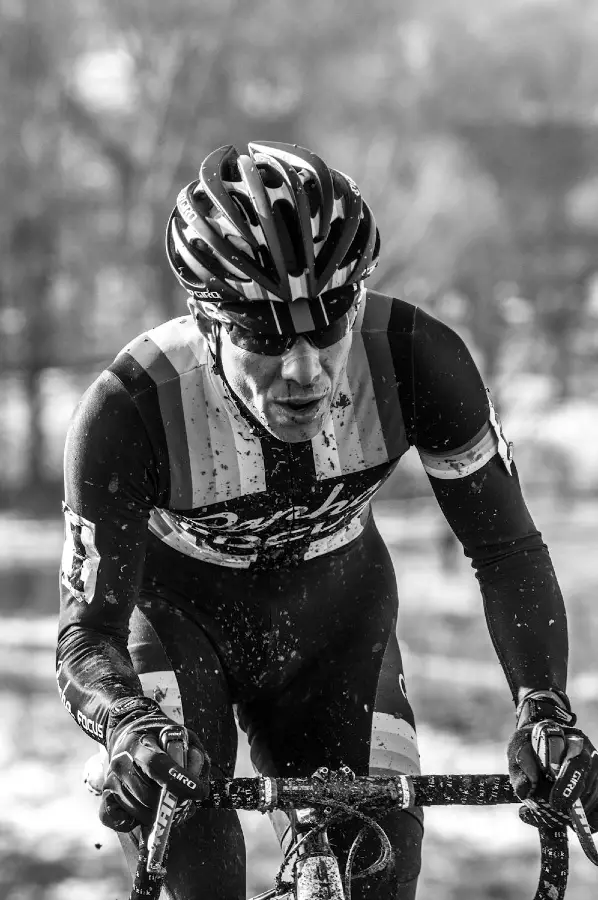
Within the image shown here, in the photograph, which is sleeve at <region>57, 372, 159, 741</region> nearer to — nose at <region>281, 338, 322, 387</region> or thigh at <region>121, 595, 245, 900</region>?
thigh at <region>121, 595, 245, 900</region>

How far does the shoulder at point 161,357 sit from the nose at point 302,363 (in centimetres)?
36

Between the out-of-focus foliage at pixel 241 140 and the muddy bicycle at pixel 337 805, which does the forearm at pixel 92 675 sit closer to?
the muddy bicycle at pixel 337 805

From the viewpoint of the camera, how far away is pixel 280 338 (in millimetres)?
2527

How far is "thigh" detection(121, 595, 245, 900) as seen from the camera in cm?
257

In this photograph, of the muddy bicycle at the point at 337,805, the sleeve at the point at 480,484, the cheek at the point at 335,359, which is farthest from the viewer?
the sleeve at the point at 480,484

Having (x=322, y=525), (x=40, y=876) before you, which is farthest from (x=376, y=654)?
(x=40, y=876)

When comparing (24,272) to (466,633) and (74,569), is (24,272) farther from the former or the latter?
(74,569)

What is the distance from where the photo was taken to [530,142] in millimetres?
21156

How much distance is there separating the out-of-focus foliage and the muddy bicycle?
18.7 m

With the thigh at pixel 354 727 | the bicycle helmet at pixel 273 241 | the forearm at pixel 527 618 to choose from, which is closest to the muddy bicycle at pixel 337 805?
the thigh at pixel 354 727

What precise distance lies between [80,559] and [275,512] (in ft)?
1.57

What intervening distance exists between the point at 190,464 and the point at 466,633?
344 inches

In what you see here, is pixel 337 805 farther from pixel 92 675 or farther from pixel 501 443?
pixel 501 443

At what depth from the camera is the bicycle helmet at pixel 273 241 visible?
2545 millimetres
